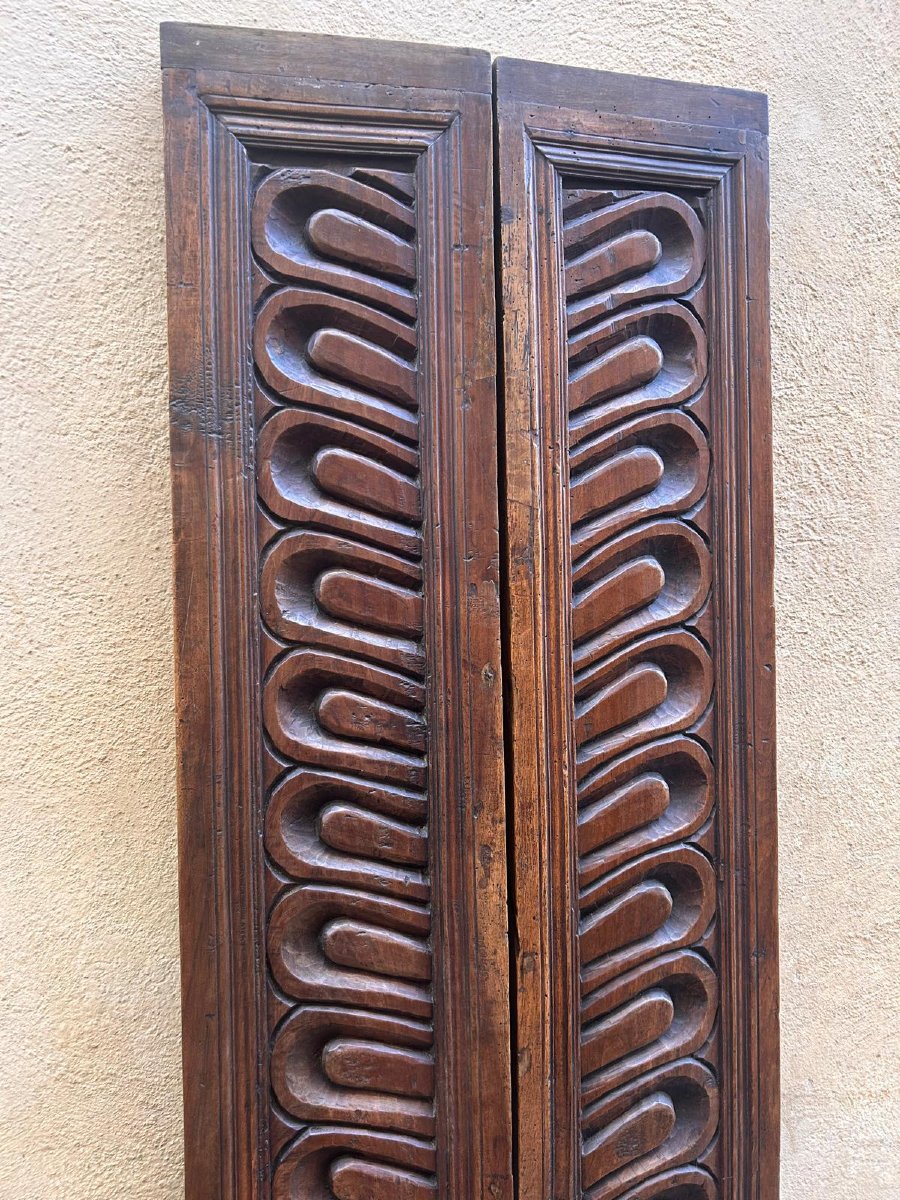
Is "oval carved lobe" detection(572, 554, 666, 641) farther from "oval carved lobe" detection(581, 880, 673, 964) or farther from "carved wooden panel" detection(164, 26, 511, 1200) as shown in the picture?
"oval carved lobe" detection(581, 880, 673, 964)

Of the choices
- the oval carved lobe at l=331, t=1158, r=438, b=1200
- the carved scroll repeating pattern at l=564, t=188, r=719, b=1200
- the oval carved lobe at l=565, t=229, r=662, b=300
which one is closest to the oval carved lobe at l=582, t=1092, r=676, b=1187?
the carved scroll repeating pattern at l=564, t=188, r=719, b=1200

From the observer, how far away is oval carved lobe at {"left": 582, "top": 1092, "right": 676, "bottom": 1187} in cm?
65

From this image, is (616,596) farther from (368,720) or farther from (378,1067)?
(378,1067)

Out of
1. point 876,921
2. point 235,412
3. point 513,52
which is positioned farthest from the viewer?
point 876,921

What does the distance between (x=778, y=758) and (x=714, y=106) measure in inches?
24.3

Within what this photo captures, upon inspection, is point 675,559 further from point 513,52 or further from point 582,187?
point 513,52

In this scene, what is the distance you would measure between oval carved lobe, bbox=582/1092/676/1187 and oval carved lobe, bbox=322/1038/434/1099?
155 millimetres

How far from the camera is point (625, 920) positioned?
0.67 metres

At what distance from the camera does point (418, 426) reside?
2.07 ft

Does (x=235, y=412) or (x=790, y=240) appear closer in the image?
(x=235, y=412)

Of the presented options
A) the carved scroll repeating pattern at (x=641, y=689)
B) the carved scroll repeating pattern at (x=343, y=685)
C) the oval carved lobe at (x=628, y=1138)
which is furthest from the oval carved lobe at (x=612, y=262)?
the oval carved lobe at (x=628, y=1138)

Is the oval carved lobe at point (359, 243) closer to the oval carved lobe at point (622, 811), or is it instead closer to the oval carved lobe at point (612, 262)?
the oval carved lobe at point (612, 262)

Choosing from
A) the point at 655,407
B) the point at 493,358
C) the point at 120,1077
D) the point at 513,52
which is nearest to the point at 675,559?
the point at 655,407

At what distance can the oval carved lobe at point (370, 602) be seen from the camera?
0.62 metres
